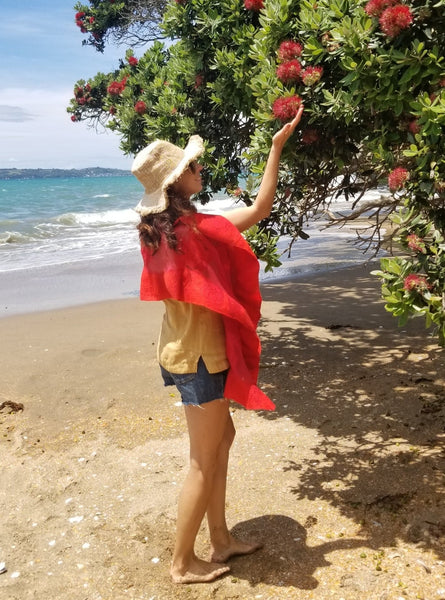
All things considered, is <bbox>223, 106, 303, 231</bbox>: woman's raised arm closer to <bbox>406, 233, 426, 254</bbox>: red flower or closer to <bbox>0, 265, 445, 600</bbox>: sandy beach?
<bbox>406, 233, 426, 254</bbox>: red flower

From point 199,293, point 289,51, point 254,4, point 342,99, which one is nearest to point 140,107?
point 254,4

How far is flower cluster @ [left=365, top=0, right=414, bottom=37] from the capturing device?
3.15 meters

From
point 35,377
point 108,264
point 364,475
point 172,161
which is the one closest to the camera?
point 172,161

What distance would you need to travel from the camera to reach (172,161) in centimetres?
300

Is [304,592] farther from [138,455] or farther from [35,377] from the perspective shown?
[35,377]

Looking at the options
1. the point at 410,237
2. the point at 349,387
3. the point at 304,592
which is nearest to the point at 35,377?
the point at 349,387

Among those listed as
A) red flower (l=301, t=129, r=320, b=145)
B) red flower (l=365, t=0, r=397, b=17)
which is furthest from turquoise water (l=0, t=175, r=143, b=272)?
red flower (l=365, t=0, r=397, b=17)

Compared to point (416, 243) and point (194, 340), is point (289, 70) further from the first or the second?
point (194, 340)

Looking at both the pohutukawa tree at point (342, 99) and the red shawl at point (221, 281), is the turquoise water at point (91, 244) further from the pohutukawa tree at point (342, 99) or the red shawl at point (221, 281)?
the red shawl at point (221, 281)

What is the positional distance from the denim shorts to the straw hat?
0.79 meters

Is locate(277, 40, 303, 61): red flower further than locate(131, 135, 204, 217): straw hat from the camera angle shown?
Yes

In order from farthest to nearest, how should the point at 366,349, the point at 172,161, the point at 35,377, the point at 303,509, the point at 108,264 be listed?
the point at 108,264 → the point at 366,349 → the point at 35,377 → the point at 303,509 → the point at 172,161

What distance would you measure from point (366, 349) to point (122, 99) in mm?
4629

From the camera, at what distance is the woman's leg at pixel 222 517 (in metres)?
3.38
